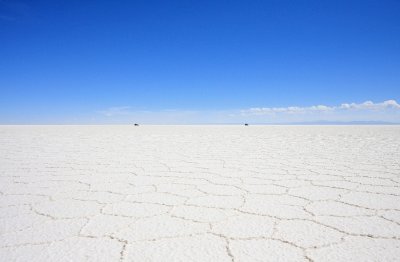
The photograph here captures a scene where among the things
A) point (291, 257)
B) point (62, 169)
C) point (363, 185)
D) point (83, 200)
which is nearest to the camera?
point (291, 257)

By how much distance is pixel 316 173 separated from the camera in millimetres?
2332

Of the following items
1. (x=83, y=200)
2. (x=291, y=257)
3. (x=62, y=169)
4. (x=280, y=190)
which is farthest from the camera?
(x=62, y=169)

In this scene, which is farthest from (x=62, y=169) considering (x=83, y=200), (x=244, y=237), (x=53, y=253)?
(x=244, y=237)

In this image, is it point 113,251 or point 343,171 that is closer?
point 113,251

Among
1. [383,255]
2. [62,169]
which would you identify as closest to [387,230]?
[383,255]

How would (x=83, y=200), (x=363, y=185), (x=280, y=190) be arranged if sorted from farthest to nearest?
(x=363, y=185) → (x=280, y=190) → (x=83, y=200)

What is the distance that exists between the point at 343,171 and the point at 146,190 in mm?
1565

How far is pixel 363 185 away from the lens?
191cm

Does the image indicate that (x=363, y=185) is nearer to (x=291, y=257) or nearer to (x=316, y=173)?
(x=316, y=173)

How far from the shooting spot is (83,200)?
5.25ft

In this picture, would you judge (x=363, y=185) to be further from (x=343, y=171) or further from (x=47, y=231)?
(x=47, y=231)

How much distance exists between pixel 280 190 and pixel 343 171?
898 mm

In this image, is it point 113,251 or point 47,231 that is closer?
point 113,251

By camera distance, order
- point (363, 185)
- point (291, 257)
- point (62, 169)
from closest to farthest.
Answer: point (291, 257) → point (363, 185) → point (62, 169)
